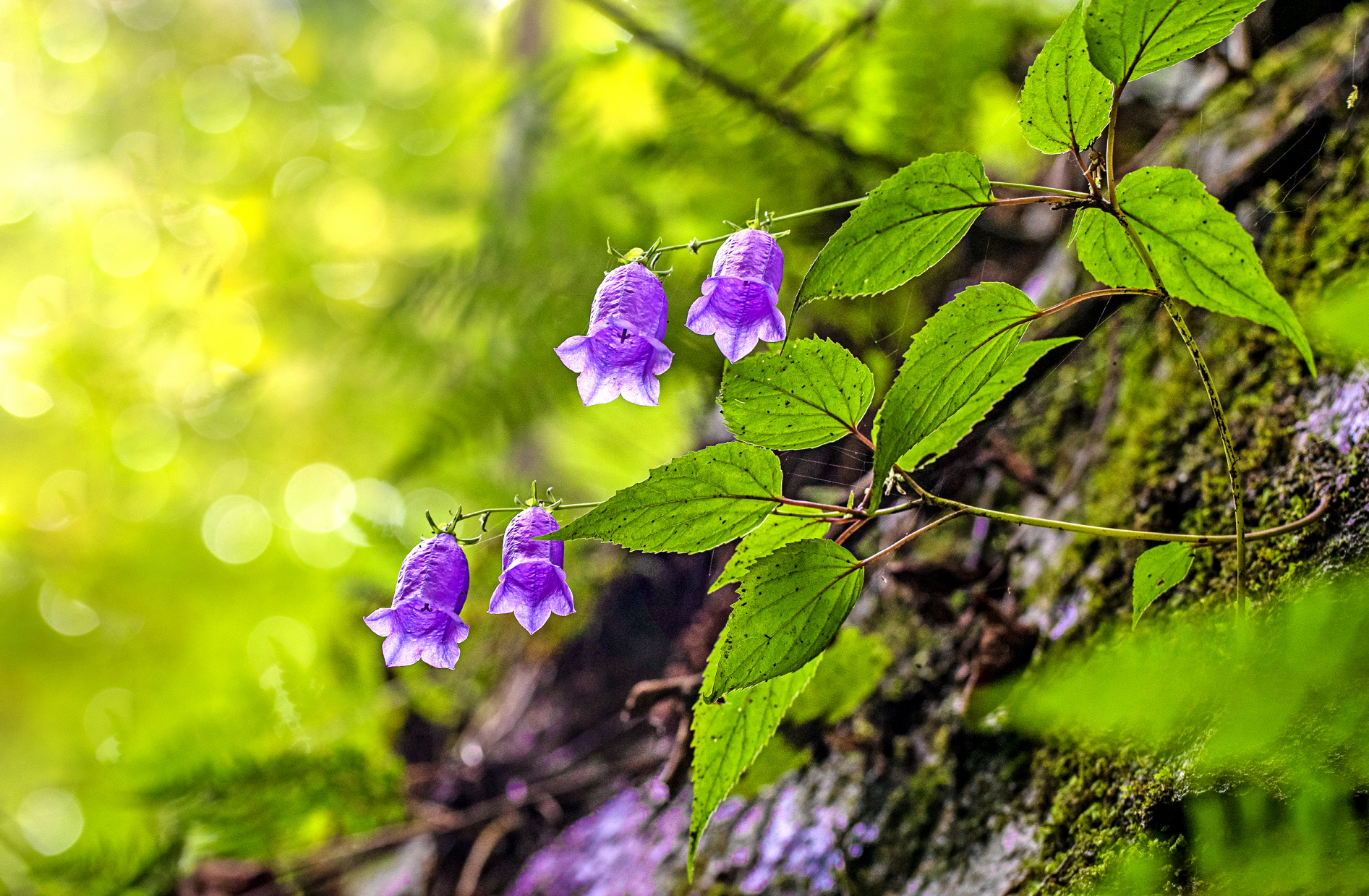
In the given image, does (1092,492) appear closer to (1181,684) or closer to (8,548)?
(1181,684)

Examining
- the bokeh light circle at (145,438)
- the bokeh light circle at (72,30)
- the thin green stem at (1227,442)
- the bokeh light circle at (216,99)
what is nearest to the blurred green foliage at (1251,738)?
the thin green stem at (1227,442)

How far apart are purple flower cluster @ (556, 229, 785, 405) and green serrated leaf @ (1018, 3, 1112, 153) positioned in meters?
0.17

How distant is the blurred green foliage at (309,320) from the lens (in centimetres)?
108

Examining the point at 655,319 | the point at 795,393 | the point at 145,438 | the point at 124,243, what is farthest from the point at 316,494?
the point at 795,393

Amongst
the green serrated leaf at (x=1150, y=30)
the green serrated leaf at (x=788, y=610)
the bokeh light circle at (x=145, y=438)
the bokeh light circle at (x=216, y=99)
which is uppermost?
the bokeh light circle at (x=216, y=99)

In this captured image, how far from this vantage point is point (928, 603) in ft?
2.37

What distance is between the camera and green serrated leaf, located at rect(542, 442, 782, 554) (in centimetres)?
38

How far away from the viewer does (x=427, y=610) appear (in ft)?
1.71

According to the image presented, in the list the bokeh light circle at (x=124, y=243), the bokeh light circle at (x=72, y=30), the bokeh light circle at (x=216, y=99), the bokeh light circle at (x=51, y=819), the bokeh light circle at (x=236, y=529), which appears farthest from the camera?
the bokeh light circle at (x=72, y=30)

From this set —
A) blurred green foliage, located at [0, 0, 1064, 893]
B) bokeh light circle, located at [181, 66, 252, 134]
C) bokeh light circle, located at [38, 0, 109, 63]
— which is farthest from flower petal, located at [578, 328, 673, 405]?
bokeh light circle, located at [38, 0, 109, 63]

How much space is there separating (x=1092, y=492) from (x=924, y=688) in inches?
9.9

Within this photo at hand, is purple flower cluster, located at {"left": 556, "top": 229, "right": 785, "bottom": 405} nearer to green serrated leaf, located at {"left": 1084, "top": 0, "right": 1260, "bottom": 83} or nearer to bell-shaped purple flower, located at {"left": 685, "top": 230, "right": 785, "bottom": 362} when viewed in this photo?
bell-shaped purple flower, located at {"left": 685, "top": 230, "right": 785, "bottom": 362}

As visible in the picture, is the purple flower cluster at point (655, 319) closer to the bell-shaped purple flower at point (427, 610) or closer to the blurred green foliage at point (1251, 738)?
the bell-shaped purple flower at point (427, 610)

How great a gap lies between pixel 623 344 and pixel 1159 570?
361 millimetres
